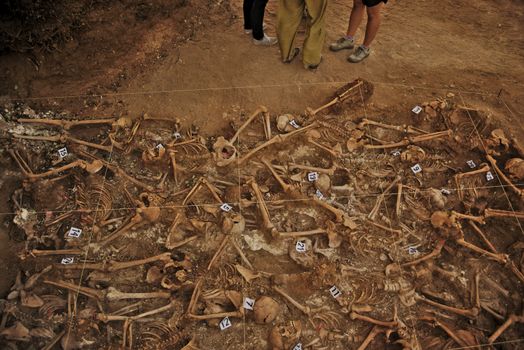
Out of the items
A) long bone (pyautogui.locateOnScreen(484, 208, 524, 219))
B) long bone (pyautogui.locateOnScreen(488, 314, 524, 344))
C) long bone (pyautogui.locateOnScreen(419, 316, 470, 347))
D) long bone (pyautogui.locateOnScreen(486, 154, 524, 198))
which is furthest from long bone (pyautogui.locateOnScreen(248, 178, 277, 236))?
long bone (pyautogui.locateOnScreen(486, 154, 524, 198))

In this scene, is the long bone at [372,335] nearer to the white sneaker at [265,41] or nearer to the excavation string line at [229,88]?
the excavation string line at [229,88]

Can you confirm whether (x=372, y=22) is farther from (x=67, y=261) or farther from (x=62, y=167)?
(x=67, y=261)

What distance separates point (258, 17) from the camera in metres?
4.32

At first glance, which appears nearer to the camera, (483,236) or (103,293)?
(103,293)

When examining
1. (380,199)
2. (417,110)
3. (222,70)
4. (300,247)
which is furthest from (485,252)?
(222,70)

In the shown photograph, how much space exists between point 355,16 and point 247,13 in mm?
1172

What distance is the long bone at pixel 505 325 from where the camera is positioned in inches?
111

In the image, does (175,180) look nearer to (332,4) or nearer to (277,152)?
(277,152)

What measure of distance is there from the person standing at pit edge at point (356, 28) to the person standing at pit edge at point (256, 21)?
2.47 ft

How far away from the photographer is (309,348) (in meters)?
2.79

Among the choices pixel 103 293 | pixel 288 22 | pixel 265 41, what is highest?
pixel 288 22

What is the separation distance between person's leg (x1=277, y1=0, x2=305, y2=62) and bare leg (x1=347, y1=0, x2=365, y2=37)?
576 mm

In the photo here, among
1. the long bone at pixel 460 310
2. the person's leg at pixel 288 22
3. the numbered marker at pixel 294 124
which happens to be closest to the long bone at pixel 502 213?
the long bone at pixel 460 310

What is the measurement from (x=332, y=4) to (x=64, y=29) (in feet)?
10.5
